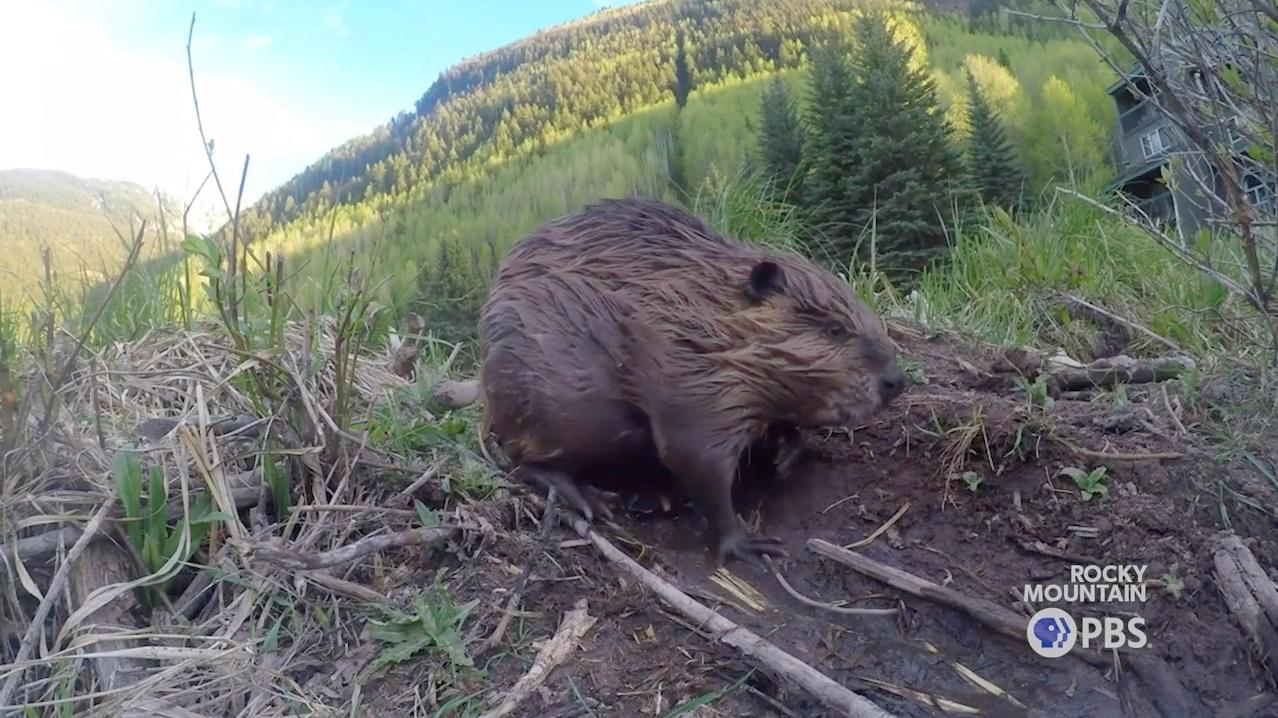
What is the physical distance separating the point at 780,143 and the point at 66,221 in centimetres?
331

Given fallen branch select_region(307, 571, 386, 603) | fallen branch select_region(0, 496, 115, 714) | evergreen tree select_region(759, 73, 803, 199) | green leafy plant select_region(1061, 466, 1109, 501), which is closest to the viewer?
fallen branch select_region(0, 496, 115, 714)

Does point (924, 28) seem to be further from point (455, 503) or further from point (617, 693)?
point (617, 693)

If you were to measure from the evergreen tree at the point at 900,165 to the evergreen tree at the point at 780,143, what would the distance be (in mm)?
299

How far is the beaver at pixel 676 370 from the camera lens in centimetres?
234

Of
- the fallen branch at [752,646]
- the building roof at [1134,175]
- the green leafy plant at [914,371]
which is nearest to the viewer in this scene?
the fallen branch at [752,646]

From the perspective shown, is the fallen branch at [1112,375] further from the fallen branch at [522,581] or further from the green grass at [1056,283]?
the fallen branch at [522,581]

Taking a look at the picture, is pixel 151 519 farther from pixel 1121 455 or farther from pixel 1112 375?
pixel 1112 375

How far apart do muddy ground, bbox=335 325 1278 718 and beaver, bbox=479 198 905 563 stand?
6.7 inches

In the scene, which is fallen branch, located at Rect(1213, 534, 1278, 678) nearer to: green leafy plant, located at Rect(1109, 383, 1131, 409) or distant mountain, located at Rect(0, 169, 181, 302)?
green leafy plant, located at Rect(1109, 383, 1131, 409)

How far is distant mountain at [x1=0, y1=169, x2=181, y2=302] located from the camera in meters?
2.68

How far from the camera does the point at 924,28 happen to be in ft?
18.0

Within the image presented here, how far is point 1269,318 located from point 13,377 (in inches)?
113

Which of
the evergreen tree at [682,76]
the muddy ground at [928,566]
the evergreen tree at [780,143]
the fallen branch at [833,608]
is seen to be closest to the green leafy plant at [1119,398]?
the muddy ground at [928,566]

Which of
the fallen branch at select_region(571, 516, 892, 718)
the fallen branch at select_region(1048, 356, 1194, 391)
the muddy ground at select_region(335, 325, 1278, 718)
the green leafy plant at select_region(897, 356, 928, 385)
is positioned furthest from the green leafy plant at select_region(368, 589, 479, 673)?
the fallen branch at select_region(1048, 356, 1194, 391)
